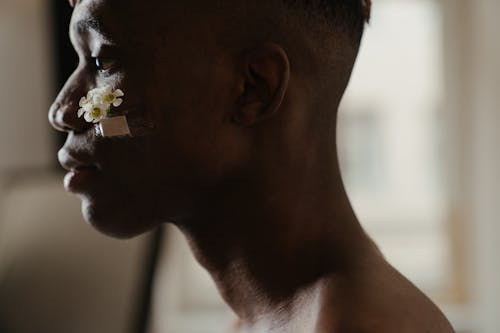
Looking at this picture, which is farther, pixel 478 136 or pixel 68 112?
pixel 478 136

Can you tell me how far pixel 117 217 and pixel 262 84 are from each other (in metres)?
0.19

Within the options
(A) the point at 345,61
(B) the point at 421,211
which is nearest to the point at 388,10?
(B) the point at 421,211

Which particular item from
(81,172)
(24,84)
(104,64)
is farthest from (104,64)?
(24,84)

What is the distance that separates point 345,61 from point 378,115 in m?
2.30

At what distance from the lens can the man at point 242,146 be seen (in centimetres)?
79

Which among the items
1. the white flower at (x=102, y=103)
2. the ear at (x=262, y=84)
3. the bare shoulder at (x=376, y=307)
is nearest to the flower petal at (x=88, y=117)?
the white flower at (x=102, y=103)

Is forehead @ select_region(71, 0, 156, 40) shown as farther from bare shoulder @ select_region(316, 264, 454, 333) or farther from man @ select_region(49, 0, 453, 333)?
bare shoulder @ select_region(316, 264, 454, 333)

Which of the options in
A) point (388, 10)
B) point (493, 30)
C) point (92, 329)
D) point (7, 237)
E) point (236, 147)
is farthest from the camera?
point (388, 10)

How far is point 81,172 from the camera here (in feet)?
2.69

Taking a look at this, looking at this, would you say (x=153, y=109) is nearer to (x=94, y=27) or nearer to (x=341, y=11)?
(x=94, y=27)

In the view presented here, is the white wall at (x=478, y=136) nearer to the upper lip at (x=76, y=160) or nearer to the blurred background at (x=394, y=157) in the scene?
the blurred background at (x=394, y=157)

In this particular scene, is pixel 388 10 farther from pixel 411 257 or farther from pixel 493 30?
pixel 411 257

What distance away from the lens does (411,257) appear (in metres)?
3.18

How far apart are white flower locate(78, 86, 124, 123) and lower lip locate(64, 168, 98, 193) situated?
55 millimetres
